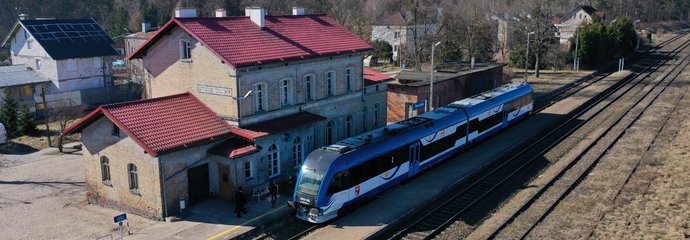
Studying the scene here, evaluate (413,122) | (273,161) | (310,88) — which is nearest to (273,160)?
(273,161)

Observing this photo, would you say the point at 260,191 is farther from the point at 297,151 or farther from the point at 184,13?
the point at 184,13

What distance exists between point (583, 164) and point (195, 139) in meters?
20.3

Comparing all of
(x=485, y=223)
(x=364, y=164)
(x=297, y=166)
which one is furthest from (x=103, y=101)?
(x=485, y=223)

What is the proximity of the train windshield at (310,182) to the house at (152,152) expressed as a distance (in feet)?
10.8

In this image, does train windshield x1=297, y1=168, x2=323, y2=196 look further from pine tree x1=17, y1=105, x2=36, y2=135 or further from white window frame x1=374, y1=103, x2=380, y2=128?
pine tree x1=17, y1=105, x2=36, y2=135

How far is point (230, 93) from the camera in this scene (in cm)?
2512

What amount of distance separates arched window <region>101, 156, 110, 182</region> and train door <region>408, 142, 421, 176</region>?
13.7m

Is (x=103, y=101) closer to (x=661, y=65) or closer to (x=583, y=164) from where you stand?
(x=583, y=164)

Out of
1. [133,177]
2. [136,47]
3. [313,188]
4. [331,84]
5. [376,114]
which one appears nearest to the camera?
[313,188]

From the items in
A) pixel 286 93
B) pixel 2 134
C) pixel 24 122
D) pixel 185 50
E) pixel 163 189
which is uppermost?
pixel 185 50

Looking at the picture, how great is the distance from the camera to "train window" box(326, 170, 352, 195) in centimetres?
2153

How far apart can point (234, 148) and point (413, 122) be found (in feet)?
31.4

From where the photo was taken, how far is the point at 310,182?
2169 centimetres

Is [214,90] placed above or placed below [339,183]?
above
